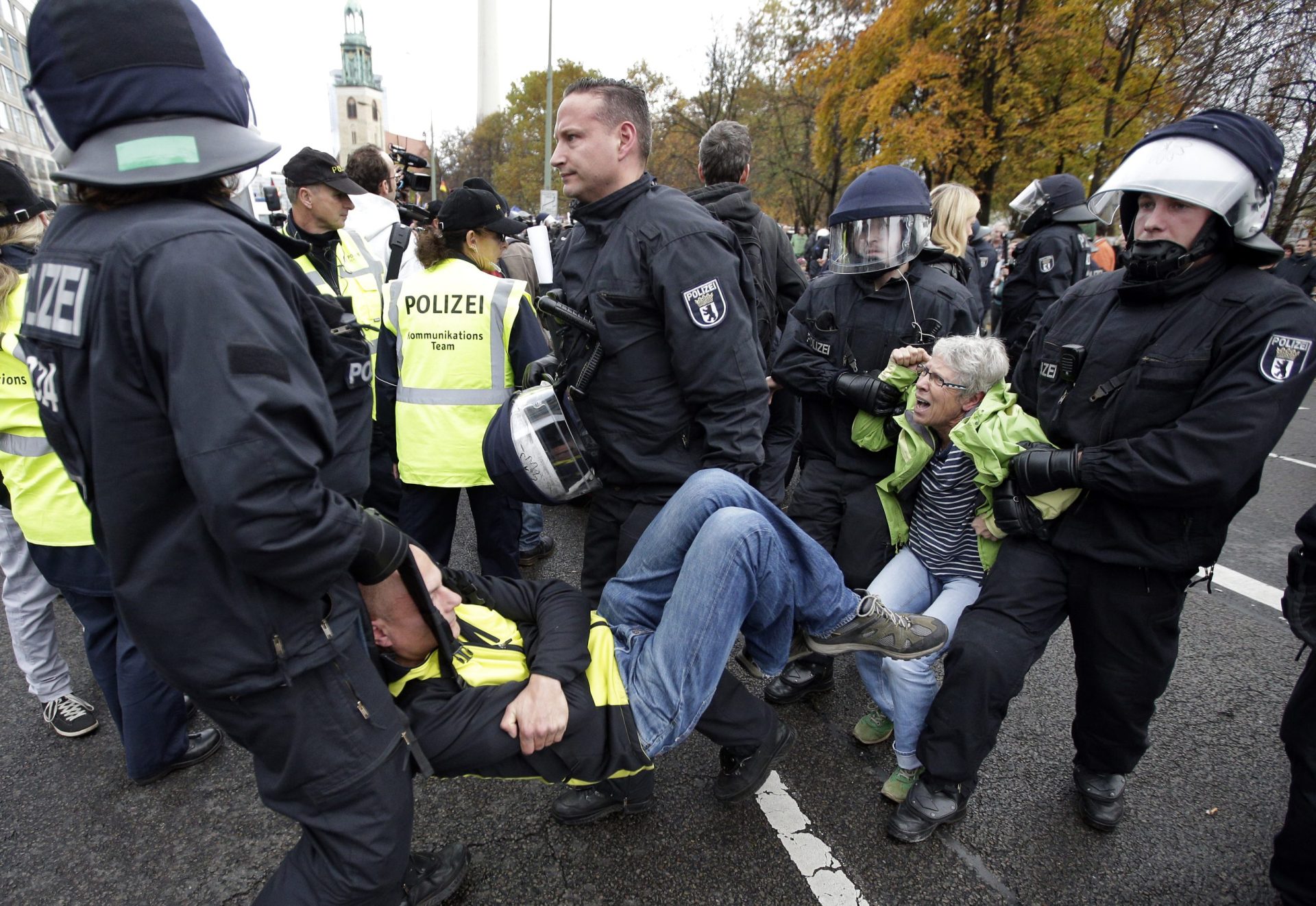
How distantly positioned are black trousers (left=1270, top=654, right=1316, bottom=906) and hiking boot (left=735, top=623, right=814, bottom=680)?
1233 millimetres

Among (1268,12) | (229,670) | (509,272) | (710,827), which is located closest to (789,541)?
(710,827)

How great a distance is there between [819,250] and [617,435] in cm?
1496

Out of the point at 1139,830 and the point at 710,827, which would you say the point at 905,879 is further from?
the point at 1139,830

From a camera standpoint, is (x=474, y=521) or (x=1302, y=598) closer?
(x=1302, y=598)

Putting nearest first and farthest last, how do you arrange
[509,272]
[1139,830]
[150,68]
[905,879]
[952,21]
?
1. [150,68]
2. [905,879]
3. [1139,830]
4. [509,272]
5. [952,21]

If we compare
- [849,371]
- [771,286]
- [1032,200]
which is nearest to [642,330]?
[849,371]

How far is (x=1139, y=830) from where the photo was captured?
2197 millimetres

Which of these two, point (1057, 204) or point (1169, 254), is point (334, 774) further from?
point (1057, 204)

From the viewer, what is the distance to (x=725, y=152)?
379cm

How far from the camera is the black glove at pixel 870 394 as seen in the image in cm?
269

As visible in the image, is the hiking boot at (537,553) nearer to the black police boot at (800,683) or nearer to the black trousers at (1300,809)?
the black police boot at (800,683)

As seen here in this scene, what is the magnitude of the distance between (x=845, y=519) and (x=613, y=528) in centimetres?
96

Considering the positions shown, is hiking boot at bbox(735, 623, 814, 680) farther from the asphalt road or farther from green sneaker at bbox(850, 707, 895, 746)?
green sneaker at bbox(850, 707, 895, 746)

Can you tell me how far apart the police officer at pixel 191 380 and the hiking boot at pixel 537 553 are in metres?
2.84
